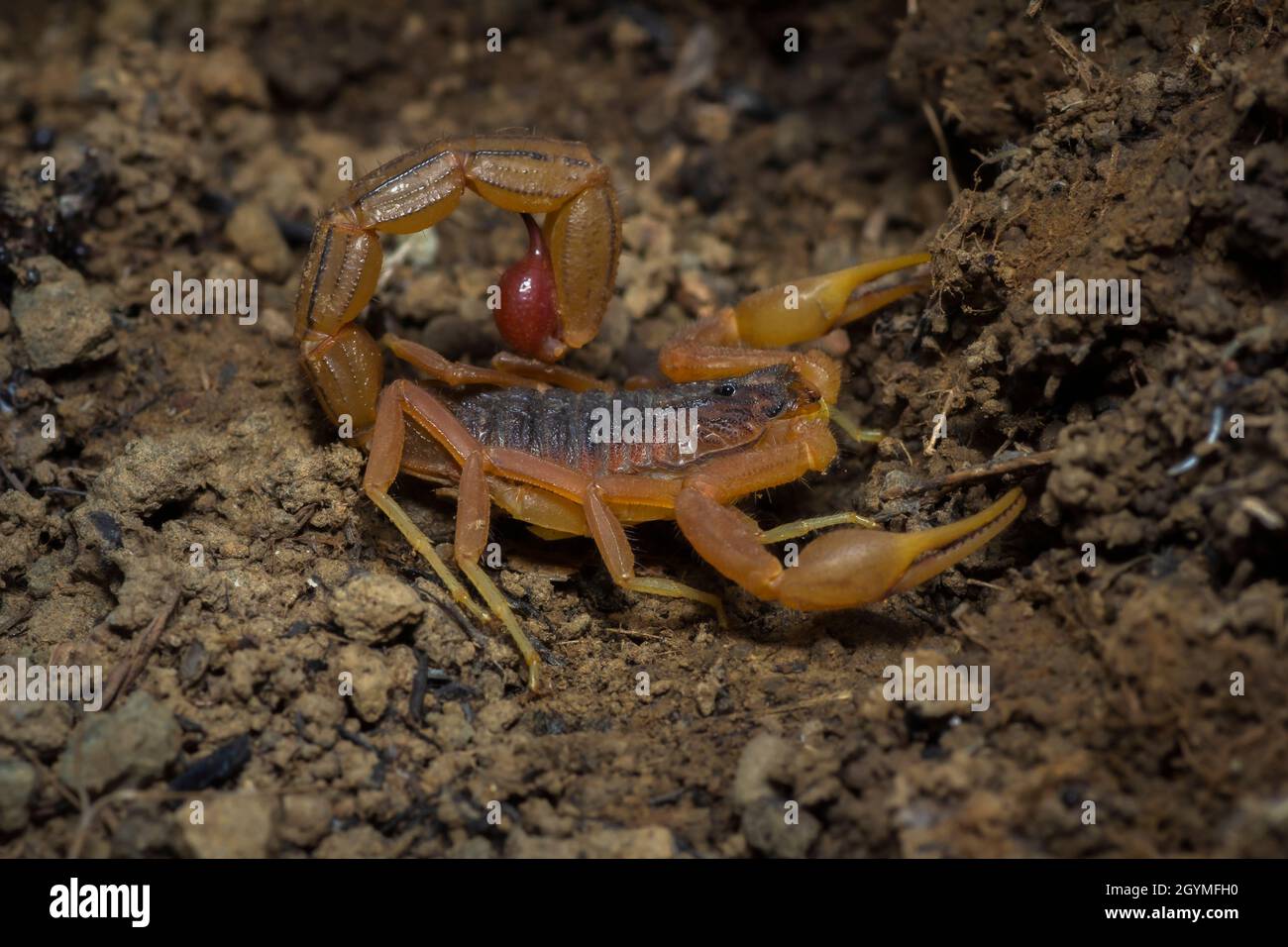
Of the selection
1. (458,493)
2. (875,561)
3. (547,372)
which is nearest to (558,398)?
(547,372)

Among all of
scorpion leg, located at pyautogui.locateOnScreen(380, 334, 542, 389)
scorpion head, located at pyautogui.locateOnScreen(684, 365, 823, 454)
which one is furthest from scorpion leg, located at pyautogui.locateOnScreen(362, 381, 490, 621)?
scorpion head, located at pyautogui.locateOnScreen(684, 365, 823, 454)

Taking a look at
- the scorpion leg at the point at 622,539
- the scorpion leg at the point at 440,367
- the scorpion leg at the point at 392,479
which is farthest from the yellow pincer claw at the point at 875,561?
the scorpion leg at the point at 440,367

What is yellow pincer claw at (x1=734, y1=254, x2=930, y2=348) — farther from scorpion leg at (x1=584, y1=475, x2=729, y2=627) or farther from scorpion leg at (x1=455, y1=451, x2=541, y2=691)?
scorpion leg at (x1=455, y1=451, x2=541, y2=691)

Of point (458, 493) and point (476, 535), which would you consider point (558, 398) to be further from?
point (476, 535)

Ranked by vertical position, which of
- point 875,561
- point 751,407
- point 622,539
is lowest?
point 875,561

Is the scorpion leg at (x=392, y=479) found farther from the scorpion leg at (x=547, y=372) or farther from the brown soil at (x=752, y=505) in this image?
the scorpion leg at (x=547, y=372)

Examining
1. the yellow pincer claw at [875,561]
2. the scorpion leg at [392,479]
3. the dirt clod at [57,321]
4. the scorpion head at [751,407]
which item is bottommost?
the yellow pincer claw at [875,561]

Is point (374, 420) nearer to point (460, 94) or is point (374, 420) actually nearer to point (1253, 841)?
point (460, 94)
